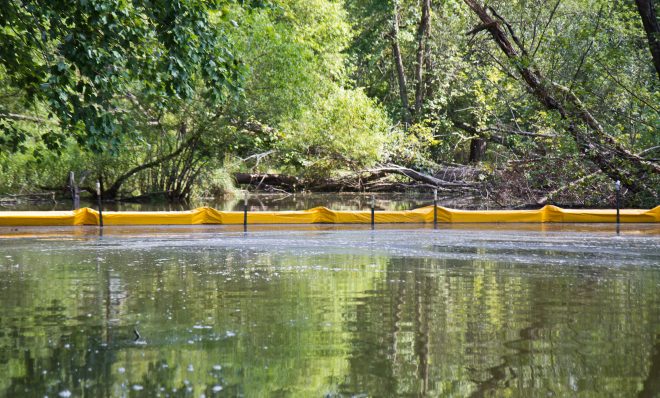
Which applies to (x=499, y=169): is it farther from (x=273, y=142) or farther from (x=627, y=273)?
(x=627, y=273)

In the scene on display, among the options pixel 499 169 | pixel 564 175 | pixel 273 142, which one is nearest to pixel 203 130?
pixel 273 142

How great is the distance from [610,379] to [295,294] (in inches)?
200

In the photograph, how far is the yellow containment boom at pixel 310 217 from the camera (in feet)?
78.4

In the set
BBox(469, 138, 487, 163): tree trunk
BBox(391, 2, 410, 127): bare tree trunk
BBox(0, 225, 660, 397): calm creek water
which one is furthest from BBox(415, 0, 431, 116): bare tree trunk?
BBox(0, 225, 660, 397): calm creek water

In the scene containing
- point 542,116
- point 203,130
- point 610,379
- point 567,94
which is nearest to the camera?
point 610,379

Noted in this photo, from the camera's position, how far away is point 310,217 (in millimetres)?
25391

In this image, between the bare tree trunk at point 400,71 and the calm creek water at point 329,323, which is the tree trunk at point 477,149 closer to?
the bare tree trunk at point 400,71

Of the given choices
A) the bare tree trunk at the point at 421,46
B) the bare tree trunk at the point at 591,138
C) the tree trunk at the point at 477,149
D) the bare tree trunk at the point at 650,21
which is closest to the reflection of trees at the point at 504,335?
the bare tree trunk at the point at 650,21

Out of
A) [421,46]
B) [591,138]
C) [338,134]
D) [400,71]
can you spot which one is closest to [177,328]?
[591,138]

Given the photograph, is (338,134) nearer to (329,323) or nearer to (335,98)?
(335,98)

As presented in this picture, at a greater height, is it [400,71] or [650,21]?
[400,71]

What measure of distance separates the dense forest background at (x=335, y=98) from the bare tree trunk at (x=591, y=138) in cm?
6

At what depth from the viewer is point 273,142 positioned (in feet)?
125

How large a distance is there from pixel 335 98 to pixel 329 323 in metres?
28.1
